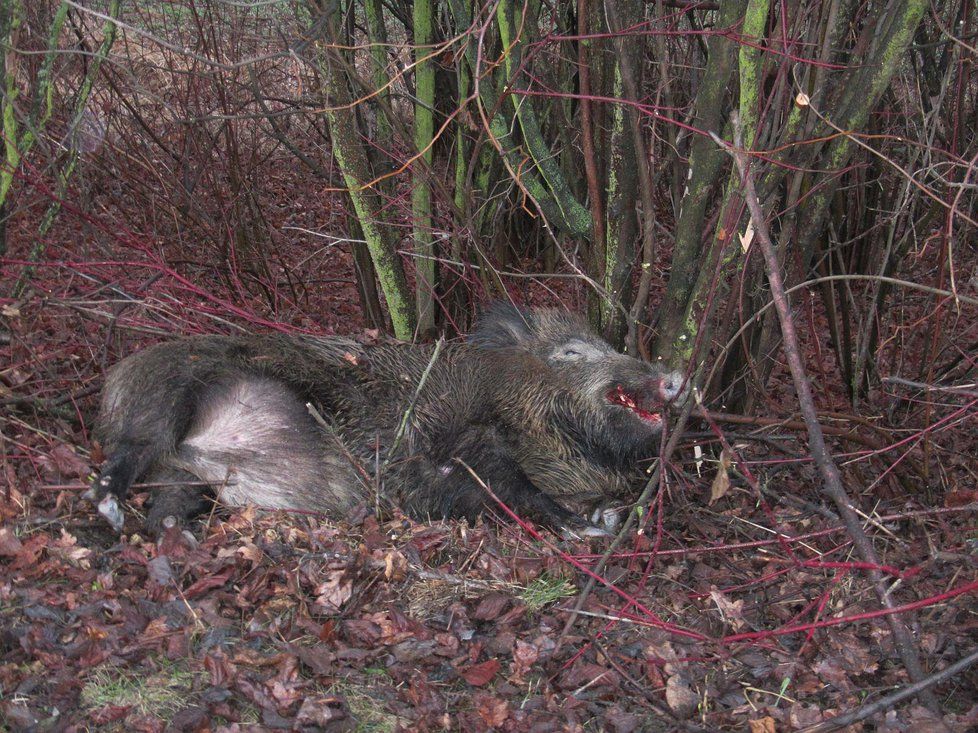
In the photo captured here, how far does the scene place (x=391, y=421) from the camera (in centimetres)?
449

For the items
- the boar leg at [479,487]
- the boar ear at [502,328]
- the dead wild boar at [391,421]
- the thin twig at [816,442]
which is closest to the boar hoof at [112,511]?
the dead wild boar at [391,421]

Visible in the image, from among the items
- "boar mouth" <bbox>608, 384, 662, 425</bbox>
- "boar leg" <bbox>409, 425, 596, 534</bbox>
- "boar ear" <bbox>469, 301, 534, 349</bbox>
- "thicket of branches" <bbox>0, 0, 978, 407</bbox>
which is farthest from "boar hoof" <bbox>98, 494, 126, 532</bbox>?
"boar mouth" <bbox>608, 384, 662, 425</bbox>

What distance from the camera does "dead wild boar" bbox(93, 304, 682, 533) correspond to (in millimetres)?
3971

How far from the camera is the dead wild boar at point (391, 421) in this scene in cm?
397

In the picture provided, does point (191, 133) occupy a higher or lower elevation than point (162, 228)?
higher

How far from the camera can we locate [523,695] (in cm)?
305

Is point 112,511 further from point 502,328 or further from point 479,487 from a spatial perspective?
point 502,328

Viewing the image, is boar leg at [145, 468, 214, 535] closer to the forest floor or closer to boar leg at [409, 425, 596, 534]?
the forest floor

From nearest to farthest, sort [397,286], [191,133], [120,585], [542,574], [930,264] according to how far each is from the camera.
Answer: [120,585] → [542,574] → [397,286] → [191,133] → [930,264]

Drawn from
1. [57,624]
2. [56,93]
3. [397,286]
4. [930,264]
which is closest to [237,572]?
[57,624]

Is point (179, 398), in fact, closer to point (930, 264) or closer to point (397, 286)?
point (397, 286)

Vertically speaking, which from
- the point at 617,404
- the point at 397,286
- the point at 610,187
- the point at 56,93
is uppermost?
the point at 56,93

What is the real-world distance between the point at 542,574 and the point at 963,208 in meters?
4.59

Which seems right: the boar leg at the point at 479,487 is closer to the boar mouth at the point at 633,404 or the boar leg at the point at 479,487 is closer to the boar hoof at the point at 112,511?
the boar mouth at the point at 633,404
